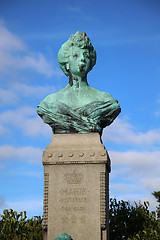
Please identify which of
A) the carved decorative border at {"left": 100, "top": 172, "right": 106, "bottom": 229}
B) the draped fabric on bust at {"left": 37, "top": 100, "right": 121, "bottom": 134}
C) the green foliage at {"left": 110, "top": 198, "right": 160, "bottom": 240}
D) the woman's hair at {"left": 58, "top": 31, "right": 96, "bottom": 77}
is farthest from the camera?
the green foliage at {"left": 110, "top": 198, "right": 160, "bottom": 240}

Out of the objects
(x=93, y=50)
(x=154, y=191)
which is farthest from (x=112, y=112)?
(x=154, y=191)

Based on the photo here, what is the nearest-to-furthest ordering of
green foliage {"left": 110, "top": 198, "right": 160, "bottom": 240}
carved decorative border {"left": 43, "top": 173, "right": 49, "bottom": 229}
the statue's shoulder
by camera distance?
carved decorative border {"left": 43, "top": 173, "right": 49, "bottom": 229} < the statue's shoulder < green foliage {"left": 110, "top": 198, "right": 160, "bottom": 240}

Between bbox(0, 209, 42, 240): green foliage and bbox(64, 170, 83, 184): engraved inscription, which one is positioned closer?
bbox(64, 170, 83, 184): engraved inscription

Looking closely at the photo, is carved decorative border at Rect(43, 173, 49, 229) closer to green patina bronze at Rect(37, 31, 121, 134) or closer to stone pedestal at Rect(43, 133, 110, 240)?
stone pedestal at Rect(43, 133, 110, 240)

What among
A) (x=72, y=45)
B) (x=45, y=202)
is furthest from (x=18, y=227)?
(x=72, y=45)

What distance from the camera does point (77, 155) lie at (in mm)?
11172

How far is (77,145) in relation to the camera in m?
11.4

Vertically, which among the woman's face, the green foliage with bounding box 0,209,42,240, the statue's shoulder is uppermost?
the woman's face

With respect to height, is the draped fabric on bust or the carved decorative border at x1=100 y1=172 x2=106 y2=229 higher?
the draped fabric on bust

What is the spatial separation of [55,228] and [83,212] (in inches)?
30.4

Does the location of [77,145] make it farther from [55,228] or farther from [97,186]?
[55,228]

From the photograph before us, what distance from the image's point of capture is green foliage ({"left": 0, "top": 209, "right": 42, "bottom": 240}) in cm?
1330

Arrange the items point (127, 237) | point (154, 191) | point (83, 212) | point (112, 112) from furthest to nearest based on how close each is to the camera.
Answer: point (154, 191) → point (127, 237) → point (112, 112) → point (83, 212)

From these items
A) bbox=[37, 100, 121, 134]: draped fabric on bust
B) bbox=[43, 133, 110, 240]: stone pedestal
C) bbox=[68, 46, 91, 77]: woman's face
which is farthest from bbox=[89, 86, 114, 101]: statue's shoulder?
bbox=[43, 133, 110, 240]: stone pedestal
